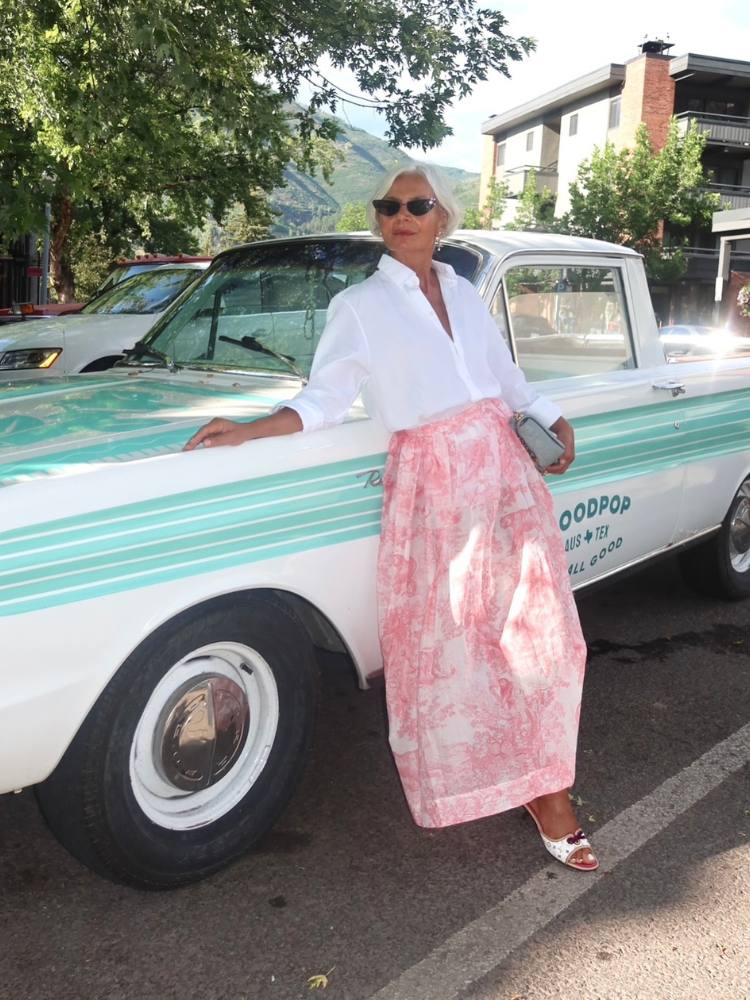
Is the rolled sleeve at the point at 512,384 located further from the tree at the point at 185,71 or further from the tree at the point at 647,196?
the tree at the point at 647,196

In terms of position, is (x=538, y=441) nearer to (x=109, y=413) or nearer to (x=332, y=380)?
(x=332, y=380)

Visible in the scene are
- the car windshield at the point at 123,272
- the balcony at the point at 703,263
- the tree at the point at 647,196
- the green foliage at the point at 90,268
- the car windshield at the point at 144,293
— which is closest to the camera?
the car windshield at the point at 144,293

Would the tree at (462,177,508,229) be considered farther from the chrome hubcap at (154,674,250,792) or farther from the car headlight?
the chrome hubcap at (154,674,250,792)

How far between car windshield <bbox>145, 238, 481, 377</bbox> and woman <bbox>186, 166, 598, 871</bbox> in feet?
2.52

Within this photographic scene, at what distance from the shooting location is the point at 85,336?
8609 mm

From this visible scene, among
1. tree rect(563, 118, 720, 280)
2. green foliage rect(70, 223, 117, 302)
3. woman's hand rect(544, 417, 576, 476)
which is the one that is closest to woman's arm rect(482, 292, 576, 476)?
woman's hand rect(544, 417, 576, 476)

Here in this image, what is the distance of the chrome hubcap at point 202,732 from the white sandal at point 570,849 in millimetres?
945

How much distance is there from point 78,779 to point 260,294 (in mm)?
2036

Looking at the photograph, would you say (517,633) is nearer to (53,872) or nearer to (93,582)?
(93,582)

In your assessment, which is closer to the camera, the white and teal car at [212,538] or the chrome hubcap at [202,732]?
the white and teal car at [212,538]

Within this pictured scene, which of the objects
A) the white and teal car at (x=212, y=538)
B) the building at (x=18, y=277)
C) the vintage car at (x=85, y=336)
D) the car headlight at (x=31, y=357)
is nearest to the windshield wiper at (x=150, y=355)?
the white and teal car at (x=212, y=538)

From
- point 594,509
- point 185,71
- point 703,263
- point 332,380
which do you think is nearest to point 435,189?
point 332,380

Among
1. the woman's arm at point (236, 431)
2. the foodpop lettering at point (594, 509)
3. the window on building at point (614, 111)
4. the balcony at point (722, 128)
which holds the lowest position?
the foodpop lettering at point (594, 509)

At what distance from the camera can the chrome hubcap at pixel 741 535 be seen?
4.94 m
